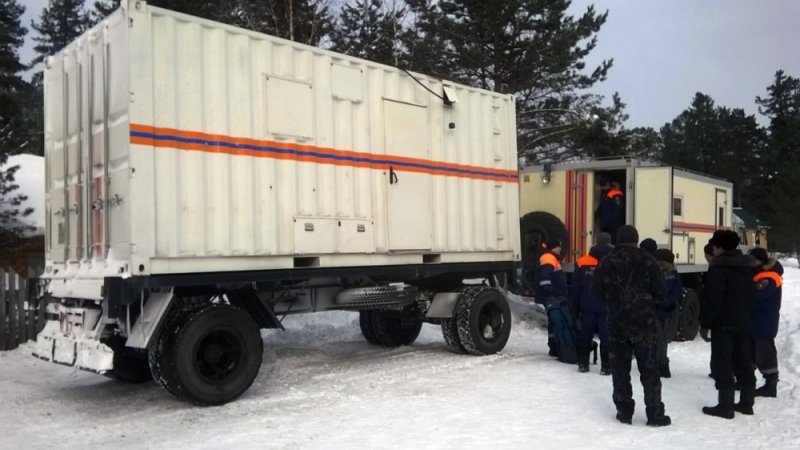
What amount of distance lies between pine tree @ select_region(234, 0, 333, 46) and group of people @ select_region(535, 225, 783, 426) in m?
11.4

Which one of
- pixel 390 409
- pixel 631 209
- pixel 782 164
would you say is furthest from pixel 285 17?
pixel 782 164

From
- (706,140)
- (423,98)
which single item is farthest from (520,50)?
(706,140)

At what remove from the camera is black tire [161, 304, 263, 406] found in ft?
21.0

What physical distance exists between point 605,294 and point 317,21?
44.7ft

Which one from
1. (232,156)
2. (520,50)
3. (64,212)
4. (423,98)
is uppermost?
(520,50)

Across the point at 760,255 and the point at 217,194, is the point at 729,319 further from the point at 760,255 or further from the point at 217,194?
the point at 217,194

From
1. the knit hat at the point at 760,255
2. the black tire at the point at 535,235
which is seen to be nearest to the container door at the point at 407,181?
the knit hat at the point at 760,255

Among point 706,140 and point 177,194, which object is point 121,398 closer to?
point 177,194

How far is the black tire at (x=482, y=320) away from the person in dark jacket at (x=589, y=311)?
1413mm

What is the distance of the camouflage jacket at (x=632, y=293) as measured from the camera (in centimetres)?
581

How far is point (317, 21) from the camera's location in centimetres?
1775

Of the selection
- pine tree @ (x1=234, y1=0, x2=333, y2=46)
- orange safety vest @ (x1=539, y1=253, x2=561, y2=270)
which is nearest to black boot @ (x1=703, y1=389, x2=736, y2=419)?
orange safety vest @ (x1=539, y1=253, x2=561, y2=270)

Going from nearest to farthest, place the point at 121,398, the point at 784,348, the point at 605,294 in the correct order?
the point at 605,294 < the point at 121,398 < the point at 784,348

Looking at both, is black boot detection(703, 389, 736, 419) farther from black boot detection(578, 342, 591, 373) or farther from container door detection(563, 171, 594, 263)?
container door detection(563, 171, 594, 263)
